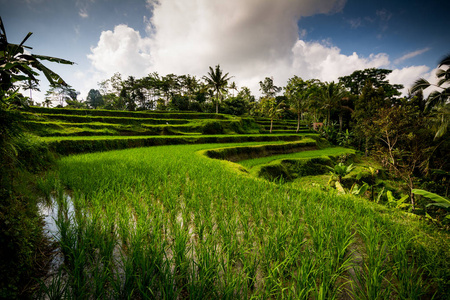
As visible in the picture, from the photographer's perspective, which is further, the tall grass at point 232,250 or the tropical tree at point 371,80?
the tropical tree at point 371,80

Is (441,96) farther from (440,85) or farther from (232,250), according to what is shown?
(232,250)

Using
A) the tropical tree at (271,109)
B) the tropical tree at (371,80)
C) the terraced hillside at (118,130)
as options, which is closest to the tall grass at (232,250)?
the terraced hillside at (118,130)

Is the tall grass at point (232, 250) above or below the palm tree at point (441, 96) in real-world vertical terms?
below

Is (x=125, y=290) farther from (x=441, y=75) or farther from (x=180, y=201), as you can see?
(x=441, y=75)

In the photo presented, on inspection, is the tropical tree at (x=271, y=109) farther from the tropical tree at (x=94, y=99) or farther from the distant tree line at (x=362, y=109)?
the tropical tree at (x=94, y=99)

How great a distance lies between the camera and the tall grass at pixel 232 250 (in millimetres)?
1374

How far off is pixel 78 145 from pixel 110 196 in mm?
7435

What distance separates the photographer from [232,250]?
181cm

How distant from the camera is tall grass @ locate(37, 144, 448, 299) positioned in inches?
54.1

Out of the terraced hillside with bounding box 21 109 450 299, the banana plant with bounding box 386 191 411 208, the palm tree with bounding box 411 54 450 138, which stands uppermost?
the palm tree with bounding box 411 54 450 138

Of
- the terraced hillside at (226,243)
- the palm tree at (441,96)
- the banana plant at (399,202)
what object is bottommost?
the banana plant at (399,202)

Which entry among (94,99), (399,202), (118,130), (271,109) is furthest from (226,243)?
(94,99)

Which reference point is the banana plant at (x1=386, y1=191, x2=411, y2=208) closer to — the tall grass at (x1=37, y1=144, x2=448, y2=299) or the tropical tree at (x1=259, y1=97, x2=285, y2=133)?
the tall grass at (x1=37, y1=144, x2=448, y2=299)

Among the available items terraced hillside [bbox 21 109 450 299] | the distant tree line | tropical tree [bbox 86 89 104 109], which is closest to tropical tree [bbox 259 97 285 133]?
the distant tree line
